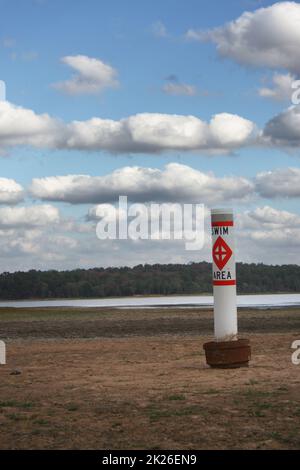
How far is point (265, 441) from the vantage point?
10.2m

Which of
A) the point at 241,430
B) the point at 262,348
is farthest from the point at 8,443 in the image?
the point at 262,348

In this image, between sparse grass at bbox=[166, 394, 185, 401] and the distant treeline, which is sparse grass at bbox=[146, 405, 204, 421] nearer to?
sparse grass at bbox=[166, 394, 185, 401]

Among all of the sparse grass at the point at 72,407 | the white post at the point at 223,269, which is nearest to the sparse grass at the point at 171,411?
the sparse grass at the point at 72,407

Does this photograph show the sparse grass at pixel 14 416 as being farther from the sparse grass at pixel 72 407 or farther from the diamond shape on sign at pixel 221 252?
the diamond shape on sign at pixel 221 252

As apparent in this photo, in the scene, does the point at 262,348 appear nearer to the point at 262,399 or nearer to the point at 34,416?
the point at 262,399

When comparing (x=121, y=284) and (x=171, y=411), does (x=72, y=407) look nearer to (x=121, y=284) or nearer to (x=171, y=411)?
(x=171, y=411)

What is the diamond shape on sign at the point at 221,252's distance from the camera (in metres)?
18.2

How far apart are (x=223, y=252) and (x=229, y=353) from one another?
241cm

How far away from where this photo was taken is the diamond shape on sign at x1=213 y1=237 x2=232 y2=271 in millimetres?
18172

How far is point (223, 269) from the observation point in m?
18.2

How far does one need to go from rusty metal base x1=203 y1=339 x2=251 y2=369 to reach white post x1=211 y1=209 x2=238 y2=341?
1.31 ft

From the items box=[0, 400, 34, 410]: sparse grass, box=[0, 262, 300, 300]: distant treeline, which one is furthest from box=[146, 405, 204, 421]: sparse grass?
box=[0, 262, 300, 300]: distant treeline

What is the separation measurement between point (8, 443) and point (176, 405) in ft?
11.3
